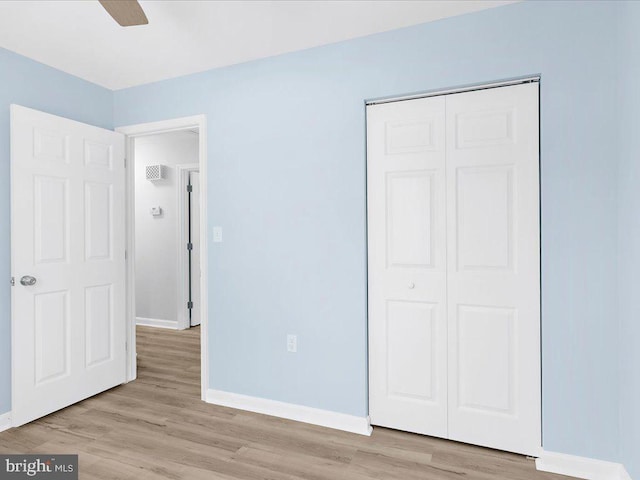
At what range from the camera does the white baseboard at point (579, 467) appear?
1973 mm

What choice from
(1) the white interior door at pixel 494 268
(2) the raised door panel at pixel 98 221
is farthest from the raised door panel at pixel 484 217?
(2) the raised door panel at pixel 98 221

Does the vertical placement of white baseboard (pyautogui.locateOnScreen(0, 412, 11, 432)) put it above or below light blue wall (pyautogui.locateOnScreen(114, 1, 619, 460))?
below

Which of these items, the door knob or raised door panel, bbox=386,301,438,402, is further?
the door knob

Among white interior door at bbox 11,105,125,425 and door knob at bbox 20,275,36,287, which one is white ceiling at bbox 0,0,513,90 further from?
door knob at bbox 20,275,36,287

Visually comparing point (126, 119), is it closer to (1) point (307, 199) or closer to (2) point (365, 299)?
(1) point (307, 199)

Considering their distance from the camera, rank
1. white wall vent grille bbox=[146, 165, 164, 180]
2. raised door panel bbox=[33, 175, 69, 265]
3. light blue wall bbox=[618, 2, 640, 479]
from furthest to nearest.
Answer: white wall vent grille bbox=[146, 165, 164, 180] → raised door panel bbox=[33, 175, 69, 265] → light blue wall bbox=[618, 2, 640, 479]

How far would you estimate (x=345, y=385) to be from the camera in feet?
8.40

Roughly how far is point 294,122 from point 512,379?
2.07 m

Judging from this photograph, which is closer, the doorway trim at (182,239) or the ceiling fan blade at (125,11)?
the ceiling fan blade at (125,11)

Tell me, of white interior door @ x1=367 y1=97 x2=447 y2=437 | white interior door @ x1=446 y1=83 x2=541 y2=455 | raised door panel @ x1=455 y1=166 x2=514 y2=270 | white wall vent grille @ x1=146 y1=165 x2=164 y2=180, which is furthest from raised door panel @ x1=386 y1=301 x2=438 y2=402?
white wall vent grille @ x1=146 y1=165 x2=164 y2=180

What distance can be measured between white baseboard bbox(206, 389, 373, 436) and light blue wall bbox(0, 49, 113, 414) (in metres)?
1.34

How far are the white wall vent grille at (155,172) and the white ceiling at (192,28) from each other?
2.28 metres

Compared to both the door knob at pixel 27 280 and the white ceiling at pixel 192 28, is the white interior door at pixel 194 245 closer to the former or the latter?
the white ceiling at pixel 192 28

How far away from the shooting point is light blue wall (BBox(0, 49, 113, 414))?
2557 mm
